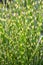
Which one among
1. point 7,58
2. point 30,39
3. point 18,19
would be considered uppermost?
point 18,19

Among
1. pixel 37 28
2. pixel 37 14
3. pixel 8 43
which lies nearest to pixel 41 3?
pixel 37 14

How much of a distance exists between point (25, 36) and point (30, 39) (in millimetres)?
73

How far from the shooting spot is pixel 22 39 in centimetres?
194

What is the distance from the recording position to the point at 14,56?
2018 mm

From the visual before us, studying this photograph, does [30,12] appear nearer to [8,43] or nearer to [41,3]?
[41,3]

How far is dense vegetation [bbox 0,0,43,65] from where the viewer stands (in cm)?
196

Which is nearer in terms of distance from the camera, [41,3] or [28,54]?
[28,54]

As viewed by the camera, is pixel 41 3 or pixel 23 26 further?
pixel 41 3

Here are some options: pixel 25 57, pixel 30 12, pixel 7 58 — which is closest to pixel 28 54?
pixel 25 57

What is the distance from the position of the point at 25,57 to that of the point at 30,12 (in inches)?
15.2

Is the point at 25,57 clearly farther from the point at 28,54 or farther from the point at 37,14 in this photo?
the point at 37,14

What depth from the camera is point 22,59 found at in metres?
1.96

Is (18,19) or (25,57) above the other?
(18,19)

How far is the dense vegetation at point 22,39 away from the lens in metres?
1.96
